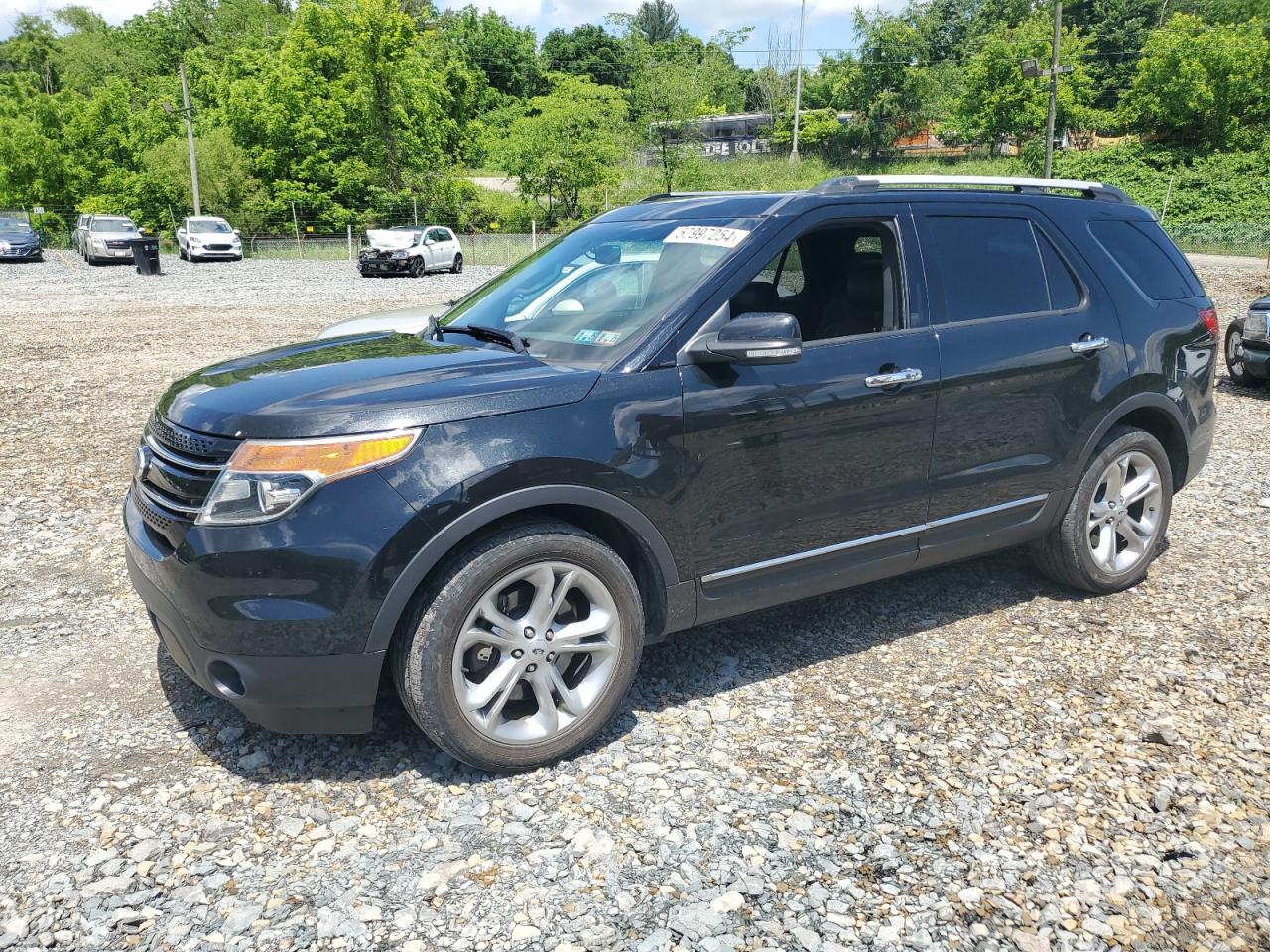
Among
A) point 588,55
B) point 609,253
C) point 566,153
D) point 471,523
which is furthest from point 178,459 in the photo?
point 588,55

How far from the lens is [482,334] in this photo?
13.1 ft

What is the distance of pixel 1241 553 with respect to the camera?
218 inches

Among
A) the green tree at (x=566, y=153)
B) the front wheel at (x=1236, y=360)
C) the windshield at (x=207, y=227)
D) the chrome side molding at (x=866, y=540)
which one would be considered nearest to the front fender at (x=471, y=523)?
the chrome side molding at (x=866, y=540)

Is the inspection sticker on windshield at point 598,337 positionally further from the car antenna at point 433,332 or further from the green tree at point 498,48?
the green tree at point 498,48

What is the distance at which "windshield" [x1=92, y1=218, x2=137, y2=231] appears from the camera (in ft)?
113

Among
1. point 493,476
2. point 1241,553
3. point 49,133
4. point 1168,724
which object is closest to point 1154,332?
point 1241,553

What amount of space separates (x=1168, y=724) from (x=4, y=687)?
4524 millimetres

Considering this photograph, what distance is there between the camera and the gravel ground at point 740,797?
2.68 m

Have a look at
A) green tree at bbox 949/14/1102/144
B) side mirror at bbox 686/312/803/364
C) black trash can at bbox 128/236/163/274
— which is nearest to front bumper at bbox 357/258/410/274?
black trash can at bbox 128/236/163/274

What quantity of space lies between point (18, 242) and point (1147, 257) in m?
39.4

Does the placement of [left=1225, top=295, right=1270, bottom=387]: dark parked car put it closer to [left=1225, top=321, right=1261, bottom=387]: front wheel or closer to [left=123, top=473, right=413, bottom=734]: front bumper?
[left=1225, top=321, right=1261, bottom=387]: front wheel

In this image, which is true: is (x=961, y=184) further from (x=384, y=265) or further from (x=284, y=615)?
(x=384, y=265)

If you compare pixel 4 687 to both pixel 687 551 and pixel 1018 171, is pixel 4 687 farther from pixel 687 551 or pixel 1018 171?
pixel 1018 171

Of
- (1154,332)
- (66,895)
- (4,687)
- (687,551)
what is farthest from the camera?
(1154,332)
